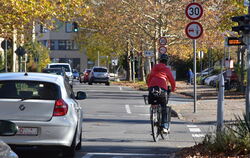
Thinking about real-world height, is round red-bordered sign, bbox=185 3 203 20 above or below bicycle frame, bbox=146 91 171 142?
above

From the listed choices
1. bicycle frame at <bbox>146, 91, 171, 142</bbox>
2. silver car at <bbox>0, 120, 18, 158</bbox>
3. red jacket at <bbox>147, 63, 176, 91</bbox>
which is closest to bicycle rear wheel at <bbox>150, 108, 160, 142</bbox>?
bicycle frame at <bbox>146, 91, 171, 142</bbox>

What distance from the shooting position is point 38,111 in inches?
443

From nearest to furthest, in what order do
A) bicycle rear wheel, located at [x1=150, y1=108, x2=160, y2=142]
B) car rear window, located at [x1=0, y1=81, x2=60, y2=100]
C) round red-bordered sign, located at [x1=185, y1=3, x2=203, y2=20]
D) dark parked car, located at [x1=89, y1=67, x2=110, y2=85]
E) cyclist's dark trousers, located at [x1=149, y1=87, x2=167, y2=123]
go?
car rear window, located at [x1=0, y1=81, x2=60, y2=100] → bicycle rear wheel, located at [x1=150, y1=108, x2=160, y2=142] → cyclist's dark trousers, located at [x1=149, y1=87, x2=167, y2=123] → round red-bordered sign, located at [x1=185, y1=3, x2=203, y2=20] → dark parked car, located at [x1=89, y1=67, x2=110, y2=85]

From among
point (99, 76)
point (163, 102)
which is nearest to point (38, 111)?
point (163, 102)

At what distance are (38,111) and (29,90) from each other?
1.69ft

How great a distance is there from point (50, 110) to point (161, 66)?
436 cm

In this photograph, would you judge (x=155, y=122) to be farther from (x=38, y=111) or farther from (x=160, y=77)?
(x=38, y=111)

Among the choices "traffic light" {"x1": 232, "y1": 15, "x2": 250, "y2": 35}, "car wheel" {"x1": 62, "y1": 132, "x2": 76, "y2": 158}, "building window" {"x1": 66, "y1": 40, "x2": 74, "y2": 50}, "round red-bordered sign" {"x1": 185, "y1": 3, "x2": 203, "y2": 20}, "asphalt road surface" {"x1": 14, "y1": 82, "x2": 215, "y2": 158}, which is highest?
"building window" {"x1": 66, "y1": 40, "x2": 74, "y2": 50}

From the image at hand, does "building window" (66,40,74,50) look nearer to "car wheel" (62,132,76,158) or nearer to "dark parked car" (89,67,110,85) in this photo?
"dark parked car" (89,67,110,85)

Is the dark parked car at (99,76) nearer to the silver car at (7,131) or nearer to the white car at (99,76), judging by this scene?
the white car at (99,76)

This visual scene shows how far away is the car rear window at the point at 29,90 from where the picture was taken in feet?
37.5

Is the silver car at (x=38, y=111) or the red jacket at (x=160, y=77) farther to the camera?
the red jacket at (x=160, y=77)

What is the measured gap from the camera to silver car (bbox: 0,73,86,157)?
11164mm

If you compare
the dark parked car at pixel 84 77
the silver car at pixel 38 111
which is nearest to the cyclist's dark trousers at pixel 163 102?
the silver car at pixel 38 111
